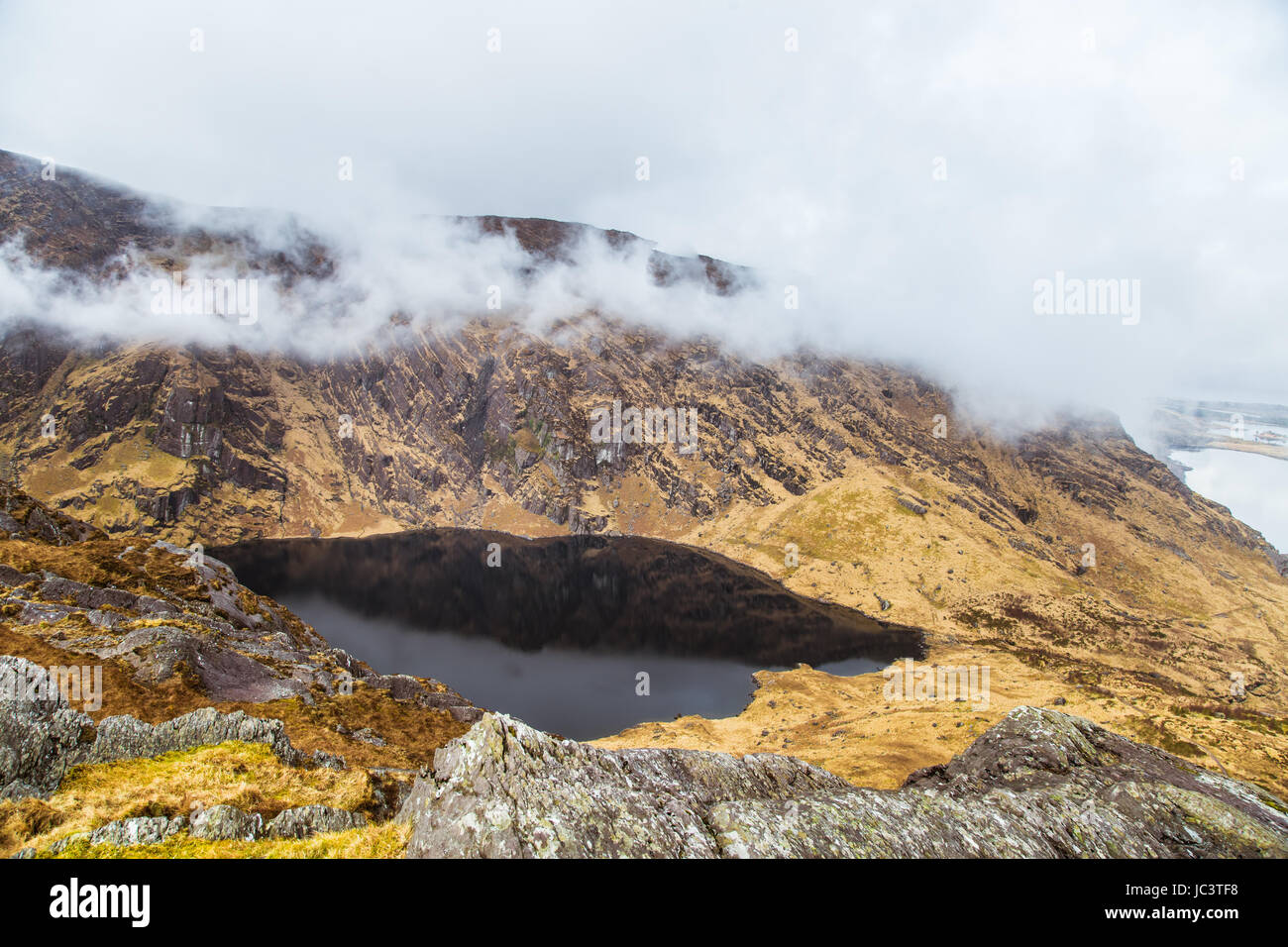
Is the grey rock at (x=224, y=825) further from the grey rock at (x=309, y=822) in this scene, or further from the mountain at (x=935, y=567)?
the mountain at (x=935, y=567)

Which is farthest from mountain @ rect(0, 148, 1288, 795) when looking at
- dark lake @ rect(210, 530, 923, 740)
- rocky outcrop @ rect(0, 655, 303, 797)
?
rocky outcrop @ rect(0, 655, 303, 797)

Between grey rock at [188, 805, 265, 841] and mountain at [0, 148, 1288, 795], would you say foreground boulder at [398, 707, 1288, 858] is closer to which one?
grey rock at [188, 805, 265, 841]

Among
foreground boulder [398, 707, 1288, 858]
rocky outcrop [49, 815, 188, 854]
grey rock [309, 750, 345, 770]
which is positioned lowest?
grey rock [309, 750, 345, 770]

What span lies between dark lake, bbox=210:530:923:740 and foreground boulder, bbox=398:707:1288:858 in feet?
178

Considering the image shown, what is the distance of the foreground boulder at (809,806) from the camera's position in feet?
38.7

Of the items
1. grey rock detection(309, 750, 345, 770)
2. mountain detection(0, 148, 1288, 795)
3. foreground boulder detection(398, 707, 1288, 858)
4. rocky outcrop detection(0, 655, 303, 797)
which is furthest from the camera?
mountain detection(0, 148, 1288, 795)

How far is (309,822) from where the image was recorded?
44.8 ft

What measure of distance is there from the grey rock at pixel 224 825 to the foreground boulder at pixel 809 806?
3.54m

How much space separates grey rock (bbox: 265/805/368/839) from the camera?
12.9 meters

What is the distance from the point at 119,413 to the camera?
641 ft

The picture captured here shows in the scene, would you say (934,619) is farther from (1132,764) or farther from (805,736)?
(1132,764)

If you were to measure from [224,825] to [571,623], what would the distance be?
101 m
